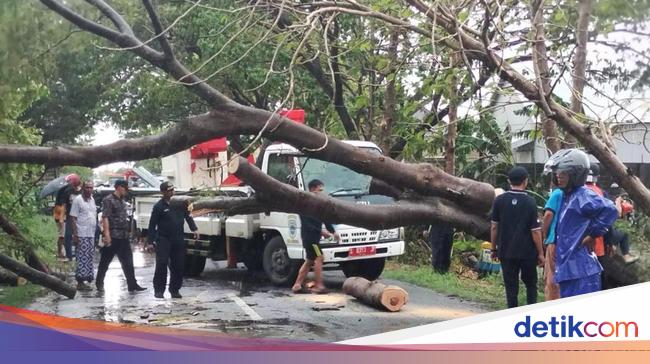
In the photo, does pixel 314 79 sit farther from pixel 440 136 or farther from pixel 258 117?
pixel 440 136

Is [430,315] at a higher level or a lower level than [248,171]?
lower

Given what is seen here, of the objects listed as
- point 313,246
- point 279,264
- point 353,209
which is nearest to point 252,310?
point 353,209

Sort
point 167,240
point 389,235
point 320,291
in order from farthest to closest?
point 389,235, point 167,240, point 320,291

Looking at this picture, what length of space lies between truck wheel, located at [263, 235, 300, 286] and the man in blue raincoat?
2017 mm

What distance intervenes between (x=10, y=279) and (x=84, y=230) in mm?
558

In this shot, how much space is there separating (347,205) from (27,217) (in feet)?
5.88

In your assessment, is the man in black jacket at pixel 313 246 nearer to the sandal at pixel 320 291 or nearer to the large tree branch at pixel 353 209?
the sandal at pixel 320 291

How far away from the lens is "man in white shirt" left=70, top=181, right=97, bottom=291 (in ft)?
12.9

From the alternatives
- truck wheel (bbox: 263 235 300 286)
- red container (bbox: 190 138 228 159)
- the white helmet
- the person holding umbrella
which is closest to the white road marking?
truck wheel (bbox: 263 235 300 286)

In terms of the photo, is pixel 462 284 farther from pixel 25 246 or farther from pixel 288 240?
pixel 25 246

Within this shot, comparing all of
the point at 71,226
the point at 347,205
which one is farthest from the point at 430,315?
the point at 71,226

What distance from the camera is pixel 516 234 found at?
438 cm

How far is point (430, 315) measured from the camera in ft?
11.2

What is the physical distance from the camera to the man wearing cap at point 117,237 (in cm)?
389
